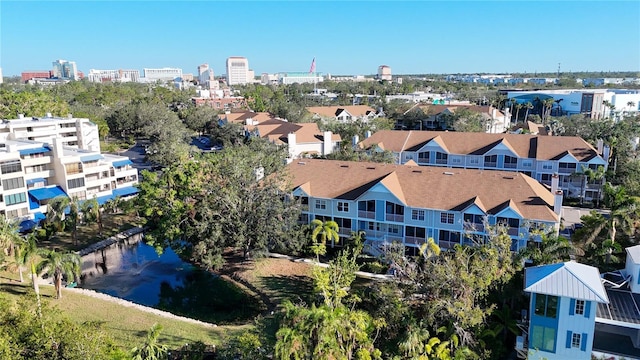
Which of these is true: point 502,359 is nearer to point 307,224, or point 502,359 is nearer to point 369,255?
point 369,255

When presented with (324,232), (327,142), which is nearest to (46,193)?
(324,232)

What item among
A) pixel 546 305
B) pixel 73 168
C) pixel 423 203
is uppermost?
pixel 73 168

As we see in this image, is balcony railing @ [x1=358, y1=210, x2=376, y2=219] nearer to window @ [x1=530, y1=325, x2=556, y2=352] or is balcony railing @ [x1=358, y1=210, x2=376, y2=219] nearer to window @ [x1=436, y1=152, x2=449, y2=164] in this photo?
window @ [x1=530, y1=325, x2=556, y2=352]

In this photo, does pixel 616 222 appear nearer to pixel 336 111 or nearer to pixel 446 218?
pixel 446 218

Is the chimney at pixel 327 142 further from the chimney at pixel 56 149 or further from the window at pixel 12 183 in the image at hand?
the window at pixel 12 183

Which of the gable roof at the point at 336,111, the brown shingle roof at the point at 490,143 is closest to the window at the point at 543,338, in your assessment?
the brown shingle roof at the point at 490,143
